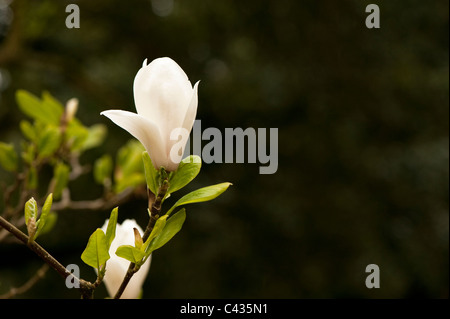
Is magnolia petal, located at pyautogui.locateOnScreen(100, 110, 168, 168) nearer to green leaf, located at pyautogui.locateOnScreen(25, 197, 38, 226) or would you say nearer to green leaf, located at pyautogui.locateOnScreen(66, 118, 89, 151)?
green leaf, located at pyautogui.locateOnScreen(25, 197, 38, 226)

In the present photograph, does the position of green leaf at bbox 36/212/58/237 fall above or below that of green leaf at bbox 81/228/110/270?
above

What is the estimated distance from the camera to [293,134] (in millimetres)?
1551

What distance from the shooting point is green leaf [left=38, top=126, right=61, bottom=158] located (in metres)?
0.68

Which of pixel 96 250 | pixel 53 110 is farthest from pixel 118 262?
pixel 53 110

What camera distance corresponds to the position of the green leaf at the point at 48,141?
0.68 m

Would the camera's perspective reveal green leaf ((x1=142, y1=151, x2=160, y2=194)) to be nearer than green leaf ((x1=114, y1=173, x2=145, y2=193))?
Yes

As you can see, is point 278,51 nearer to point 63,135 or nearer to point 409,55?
point 409,55

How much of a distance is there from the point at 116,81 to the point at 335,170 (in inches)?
30.1

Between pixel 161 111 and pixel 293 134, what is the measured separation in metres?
1.23

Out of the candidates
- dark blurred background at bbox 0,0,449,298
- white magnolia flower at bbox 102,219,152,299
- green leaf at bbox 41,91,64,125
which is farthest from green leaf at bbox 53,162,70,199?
dark blurred background at bbox 0,0,449,298

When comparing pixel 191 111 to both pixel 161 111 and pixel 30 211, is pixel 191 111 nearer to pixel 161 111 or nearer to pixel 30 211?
pixel 161 111

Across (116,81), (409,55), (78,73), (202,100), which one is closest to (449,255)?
(409,55)

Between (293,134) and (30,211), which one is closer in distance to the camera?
(30,211)

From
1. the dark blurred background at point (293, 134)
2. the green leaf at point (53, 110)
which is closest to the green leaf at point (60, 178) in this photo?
the green leaf at point (53, 110)
